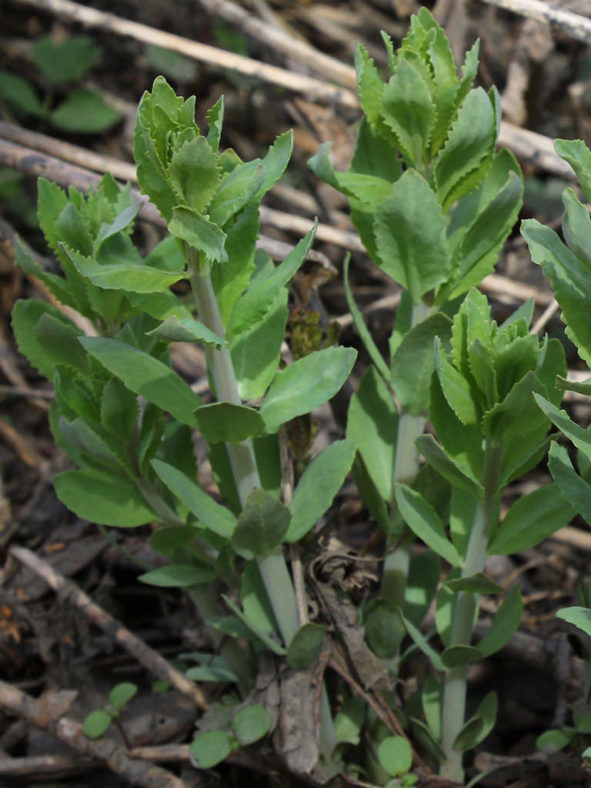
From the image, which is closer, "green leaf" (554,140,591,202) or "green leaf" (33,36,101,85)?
"green leaf" (554,140,591,202)

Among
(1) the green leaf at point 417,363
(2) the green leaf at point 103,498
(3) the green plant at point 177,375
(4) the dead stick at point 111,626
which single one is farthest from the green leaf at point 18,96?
(1) the green leaf at point 417,363

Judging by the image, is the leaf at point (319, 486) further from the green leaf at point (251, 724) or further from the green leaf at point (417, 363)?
the green leaf at point (251, 724)

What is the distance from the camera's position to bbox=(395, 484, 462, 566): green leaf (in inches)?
49.2

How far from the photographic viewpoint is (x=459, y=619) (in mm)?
1371

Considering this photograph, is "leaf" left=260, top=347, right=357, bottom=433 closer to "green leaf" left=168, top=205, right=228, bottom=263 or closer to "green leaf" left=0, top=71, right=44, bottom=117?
"green leaf" left=168, top=205, right=228, bottom=263

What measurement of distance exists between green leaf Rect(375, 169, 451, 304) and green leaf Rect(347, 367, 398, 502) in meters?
A: 0.21

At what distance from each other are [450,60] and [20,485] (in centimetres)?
157

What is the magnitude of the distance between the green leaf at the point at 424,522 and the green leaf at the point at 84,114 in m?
2.01

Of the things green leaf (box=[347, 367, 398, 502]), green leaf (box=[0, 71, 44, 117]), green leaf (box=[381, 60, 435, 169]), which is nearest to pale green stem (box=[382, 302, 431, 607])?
green leaf (box=[347, 367, 398, 502])

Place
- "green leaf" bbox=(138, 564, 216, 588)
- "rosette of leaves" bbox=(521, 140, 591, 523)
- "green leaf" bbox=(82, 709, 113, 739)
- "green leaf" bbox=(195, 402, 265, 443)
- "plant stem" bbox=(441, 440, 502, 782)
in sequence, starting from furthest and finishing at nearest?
"green leaf" bbox=(82, 709, 113, 739)
"green leaf" bbox=(138, 564, 216, 588)
"plant stem" bbox=(441, 440, 502, 782)
"green leaf" bbox=(195, 402, 265, 443)
"rosette of leaves" bbox=(521, 140, 591, 523)

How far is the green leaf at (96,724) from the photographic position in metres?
1.57

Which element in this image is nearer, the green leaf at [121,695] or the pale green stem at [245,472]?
the pale green stem at [245,472]

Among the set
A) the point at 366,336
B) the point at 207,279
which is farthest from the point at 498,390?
the point at 207,279

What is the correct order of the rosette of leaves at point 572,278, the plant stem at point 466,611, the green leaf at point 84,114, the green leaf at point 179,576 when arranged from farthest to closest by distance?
the green leaf at point 84,114 < the green leaf at point 179,576 < the plant stem at point 466,611 < the rosette of leaves at point 572,278
